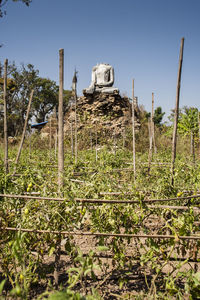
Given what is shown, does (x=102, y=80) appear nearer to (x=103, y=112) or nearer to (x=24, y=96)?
(x=103, y=112)

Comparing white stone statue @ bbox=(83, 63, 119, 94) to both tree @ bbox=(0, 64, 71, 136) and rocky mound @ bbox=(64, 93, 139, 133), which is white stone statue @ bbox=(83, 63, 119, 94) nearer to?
rocky mound @ bbox=(64, 93, 139, 133)

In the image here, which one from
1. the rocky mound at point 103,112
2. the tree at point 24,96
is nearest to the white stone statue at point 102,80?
the rocky mound at point 103,112

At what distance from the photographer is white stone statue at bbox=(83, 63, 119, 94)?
36.2 feet

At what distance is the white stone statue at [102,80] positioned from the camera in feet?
36.2

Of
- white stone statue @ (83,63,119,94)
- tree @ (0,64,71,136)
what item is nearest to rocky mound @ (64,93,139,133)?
white stone statue @ (83,63,119,94)

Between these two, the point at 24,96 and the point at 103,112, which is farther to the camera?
the point at 24,96

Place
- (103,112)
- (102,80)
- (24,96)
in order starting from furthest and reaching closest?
(24,96)
(102,80)
(103,112)

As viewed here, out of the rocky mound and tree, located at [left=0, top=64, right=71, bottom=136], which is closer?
the rocky mound

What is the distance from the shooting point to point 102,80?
37.3ft

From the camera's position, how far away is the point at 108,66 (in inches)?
454

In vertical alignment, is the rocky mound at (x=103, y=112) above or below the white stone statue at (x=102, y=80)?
below

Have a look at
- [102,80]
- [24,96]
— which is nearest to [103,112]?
[102,80]

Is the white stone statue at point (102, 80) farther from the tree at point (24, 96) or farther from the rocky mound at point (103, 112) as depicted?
the tree at point (24, 96)

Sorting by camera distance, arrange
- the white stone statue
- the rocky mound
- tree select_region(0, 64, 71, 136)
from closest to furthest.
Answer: the rocky mound, the white stone statue, tree select_region(0, 64, 71, 136)
